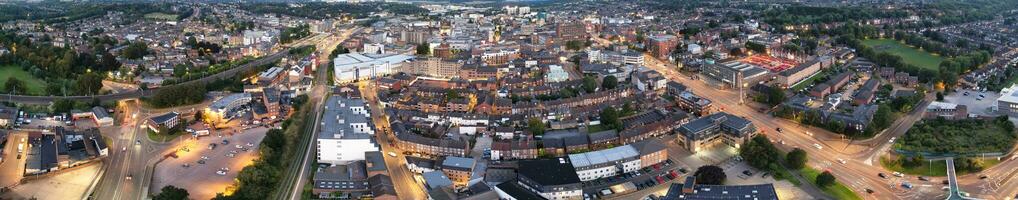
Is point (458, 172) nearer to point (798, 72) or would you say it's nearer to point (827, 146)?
point (827, 146)

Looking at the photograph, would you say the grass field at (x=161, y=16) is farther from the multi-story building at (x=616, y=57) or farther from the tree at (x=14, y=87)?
the multi-story building at (x=616, y=57)

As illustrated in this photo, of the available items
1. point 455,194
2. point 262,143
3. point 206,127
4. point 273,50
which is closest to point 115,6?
point 273,50

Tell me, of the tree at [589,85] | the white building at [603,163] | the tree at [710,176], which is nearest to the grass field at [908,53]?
the tree at [589,85]

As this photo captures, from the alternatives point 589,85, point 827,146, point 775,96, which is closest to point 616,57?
point 589,85

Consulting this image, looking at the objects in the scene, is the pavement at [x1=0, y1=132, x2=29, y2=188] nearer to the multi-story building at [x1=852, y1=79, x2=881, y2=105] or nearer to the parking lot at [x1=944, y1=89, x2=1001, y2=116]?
the multi-story building at [x1=852, y1=79, x2=881, y2=105]

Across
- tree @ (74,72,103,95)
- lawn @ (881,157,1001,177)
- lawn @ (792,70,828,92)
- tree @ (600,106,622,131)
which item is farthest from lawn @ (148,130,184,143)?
lawn @ (792,70,828,92)
